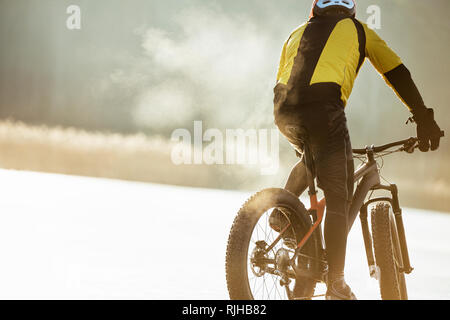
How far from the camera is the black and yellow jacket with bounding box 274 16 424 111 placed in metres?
2.87

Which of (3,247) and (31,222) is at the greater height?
(31,222)

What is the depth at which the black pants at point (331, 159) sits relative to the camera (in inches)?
112

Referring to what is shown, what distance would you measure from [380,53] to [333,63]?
0.33 meters

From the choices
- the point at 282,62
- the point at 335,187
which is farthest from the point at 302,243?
the point at 282,62

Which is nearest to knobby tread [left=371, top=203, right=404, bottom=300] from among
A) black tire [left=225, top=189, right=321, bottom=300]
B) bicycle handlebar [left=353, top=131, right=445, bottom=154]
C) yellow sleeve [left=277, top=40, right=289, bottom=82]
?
bicycle handlebar [left=353, top=131, right=445, bottom=154]

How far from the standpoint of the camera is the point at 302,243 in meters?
2.89

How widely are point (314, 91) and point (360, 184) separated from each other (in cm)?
87

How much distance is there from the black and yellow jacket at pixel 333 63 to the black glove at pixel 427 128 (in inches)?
2.3

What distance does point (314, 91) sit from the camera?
2.85 metres

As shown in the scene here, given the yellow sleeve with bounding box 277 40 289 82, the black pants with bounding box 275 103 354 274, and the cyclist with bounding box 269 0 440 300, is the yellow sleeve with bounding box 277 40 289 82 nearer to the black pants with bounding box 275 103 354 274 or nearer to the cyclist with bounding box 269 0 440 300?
the cyclist with bounding box 269 0 440 300

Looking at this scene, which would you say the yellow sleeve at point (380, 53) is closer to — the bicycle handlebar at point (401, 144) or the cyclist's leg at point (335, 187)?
the cyclist's leg at point (335, 187)
